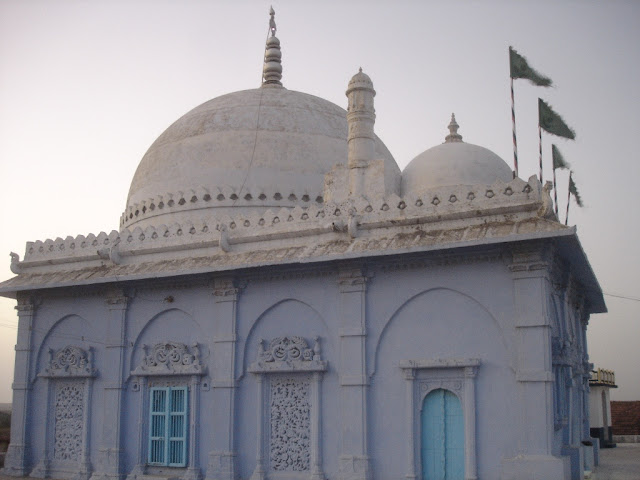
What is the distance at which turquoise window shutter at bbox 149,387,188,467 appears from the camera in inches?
561

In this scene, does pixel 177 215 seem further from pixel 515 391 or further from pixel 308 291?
pixel 515 391

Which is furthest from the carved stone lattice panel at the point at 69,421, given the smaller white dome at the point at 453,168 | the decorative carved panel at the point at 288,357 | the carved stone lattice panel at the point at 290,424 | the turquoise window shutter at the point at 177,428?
the smaller white dome at the point at 453,168

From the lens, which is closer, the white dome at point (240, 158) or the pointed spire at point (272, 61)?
the white dome at point (240, 158)

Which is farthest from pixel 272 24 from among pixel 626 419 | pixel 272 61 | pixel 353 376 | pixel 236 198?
pixel 626 419

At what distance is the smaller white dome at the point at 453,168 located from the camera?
555 inches

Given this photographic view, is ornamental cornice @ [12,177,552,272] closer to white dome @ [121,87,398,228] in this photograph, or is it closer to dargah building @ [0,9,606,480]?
dargah building @ [0,9,606,480]

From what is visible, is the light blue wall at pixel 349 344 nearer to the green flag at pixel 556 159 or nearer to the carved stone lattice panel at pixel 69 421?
the carved stone lattice panel at pixel 69 421

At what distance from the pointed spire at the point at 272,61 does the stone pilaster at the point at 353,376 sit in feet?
28.1

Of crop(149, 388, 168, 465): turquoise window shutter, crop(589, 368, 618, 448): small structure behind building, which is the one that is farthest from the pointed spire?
crop(589, 368, 618, 448): small structure behind building

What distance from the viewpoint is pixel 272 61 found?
20.7 meters

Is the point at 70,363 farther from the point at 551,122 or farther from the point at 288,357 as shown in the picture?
the point at 551,122

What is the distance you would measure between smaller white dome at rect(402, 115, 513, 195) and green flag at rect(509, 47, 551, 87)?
1.57m

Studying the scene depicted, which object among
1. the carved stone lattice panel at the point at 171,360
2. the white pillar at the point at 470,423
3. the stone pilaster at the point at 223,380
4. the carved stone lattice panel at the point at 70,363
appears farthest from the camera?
the carved stone lattice panel at the point at 70,363

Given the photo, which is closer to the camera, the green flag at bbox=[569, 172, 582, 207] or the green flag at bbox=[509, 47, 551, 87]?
the green flag at bbox=[509, 47, 551, 87]
